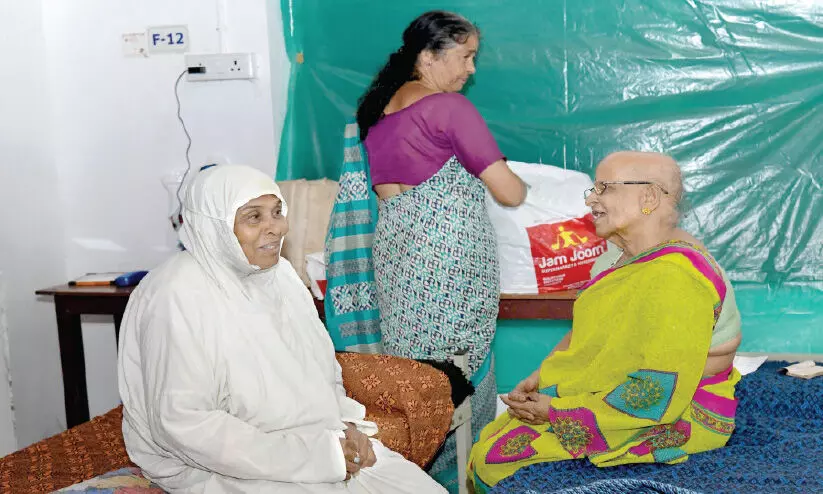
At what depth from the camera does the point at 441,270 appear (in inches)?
106

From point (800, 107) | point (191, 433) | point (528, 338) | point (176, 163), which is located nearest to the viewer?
point (191, 433)

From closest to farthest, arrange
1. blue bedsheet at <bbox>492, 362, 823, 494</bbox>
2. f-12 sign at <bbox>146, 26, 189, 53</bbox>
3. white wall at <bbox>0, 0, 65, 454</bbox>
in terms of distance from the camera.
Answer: blue bedsheet at <bbox>492, 362, 823, 494</bbox>
white wall at <bbox>0, 0, 65, 454</bbox>
f-12 sign at <bbox>146, 26, 189, 53</bbox>

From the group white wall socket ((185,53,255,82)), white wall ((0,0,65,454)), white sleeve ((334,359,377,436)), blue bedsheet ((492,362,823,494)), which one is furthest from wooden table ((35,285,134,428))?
blue bedsheet ((492,362,823,494))

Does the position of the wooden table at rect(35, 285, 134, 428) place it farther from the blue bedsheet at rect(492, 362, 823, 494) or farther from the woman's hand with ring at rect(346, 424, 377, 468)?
the blue bedsheet at rect(492, 362, 823, 494)

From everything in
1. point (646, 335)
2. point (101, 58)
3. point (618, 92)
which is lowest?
point (646, 335)

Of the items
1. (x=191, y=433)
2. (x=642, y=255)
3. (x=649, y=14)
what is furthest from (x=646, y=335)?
(x=649, y=14)

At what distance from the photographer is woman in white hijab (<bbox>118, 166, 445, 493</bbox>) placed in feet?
6.09

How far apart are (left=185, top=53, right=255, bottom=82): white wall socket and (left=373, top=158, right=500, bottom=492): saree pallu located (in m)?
1.10

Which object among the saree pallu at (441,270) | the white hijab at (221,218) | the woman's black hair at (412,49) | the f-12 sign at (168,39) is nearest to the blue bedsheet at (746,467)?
the white hijab at (221,218)

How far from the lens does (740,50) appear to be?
10.3ft

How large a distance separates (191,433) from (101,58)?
94.5 inches

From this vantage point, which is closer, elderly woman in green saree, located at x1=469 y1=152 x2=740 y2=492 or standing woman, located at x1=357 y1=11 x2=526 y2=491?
elderly woman in green saree, located at x1=469 y1=152 x2=740 y2=492

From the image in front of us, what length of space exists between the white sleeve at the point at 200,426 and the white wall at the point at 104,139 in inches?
72.3

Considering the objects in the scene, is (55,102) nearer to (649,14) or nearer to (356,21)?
(356,21)
